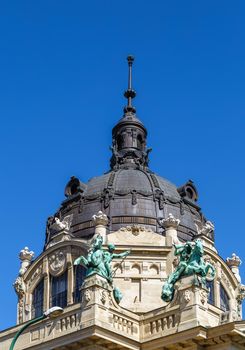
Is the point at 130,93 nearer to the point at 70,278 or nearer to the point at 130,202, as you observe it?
the point at 130,202

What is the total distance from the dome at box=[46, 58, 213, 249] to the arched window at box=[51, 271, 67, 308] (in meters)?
3.09

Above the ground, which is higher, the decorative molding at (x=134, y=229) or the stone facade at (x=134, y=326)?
the decorative molding at (x=134, y=229)

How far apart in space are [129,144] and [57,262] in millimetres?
12362

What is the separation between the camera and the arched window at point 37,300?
59406 millimetres

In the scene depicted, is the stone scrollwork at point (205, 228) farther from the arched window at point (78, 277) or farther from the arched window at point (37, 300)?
the arched window at point (37, 300)

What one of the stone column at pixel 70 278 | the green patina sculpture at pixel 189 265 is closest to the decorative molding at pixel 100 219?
the stone column at pixel 70 278

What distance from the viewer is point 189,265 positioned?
4659 centimetres

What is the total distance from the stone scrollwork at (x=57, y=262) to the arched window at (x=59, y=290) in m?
0.37

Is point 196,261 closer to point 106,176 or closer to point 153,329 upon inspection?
point 153,329

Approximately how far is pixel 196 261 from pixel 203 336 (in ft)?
13.6

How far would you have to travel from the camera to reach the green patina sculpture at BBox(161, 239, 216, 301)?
152ft

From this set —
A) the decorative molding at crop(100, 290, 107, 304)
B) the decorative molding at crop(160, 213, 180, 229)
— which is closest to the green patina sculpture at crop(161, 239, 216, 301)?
the decorative molding at crop(100, 290, 107, 304)

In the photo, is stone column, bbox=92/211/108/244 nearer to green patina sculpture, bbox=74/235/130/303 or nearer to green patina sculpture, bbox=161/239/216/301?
green patina sculpture, bbox=74/235/130/303

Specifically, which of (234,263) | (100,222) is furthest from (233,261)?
(100,222)
